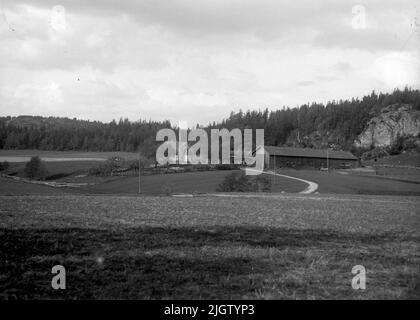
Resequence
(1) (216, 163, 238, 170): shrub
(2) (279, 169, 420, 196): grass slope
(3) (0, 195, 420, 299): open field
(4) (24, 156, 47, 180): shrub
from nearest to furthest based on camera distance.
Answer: (3) (0, 195, 420, 299): open field < (2) (279, 169, 420, 196): grass slope < (4) (24, 156, 47, 180): shrub < (1) (216, 163, 238, 170): shrub

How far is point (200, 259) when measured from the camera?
13.5m

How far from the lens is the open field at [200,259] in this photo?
1020cm

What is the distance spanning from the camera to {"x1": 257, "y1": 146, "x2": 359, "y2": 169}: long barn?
154 meters

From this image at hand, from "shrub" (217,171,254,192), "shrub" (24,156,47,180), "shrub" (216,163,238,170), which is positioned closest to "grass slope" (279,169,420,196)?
"shrub" (217,171,254,192)

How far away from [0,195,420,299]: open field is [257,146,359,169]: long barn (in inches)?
4979

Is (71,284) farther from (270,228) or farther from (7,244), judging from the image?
(270,228)

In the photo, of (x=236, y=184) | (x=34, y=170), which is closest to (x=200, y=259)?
(x=236, y=184)

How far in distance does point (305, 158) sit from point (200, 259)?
6060 inches

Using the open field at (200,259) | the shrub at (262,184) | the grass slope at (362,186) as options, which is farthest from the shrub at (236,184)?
the open field at (200,259)

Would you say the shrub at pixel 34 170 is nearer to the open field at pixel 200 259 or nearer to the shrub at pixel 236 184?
the shrub at pixel 236 184

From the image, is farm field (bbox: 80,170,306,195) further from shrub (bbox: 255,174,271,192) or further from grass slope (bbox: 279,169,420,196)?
grass slope (bbox: 279,169,420,196)

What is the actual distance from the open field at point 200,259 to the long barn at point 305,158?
4979 inches

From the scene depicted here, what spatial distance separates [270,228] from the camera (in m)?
21.5

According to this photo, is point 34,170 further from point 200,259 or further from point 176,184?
point 200,259
